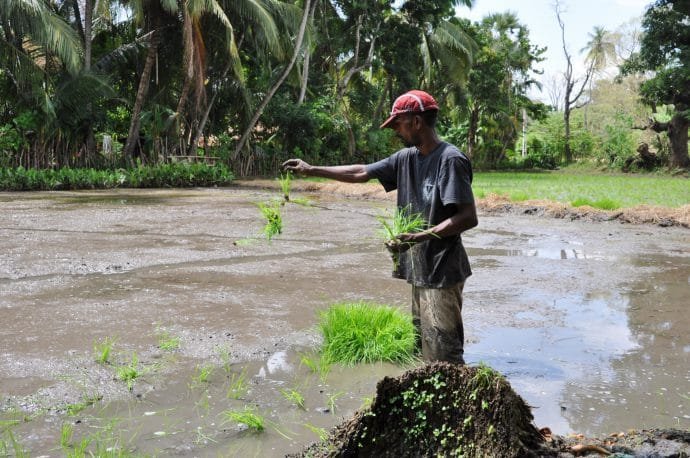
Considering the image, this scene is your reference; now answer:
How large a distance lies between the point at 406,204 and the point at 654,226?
10169 mm

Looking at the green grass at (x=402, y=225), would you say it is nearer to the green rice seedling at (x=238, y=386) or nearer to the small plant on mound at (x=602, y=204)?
the green rice seedling at (x=238, y=386)

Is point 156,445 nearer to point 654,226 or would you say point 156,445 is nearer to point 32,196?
point 654,226

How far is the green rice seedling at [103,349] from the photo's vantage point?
14.0ft

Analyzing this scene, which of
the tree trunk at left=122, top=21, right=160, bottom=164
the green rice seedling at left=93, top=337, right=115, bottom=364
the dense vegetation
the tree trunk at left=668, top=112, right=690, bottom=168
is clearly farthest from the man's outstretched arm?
the tree trunk at left=668, top=112, right=690, bottom=168

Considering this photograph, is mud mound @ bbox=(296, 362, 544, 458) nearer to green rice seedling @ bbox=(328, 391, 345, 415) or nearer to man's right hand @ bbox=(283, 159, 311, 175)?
green rice seedling @ bbox=(328, 391, 345, 415)

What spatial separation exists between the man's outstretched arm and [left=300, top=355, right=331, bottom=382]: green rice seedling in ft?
3.83

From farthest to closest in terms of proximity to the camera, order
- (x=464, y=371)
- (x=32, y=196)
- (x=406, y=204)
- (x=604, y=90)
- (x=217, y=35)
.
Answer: (x=604, y=90)
(x=217, y=35)
(x=32, y=196)
(x=406, y=204)
(x=464, y=371)

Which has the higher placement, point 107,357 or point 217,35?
point 217,35

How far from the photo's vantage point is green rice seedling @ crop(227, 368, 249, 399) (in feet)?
12.3

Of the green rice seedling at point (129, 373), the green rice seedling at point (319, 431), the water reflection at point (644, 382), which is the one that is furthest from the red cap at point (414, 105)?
the green rice seedling at point (129, 373)

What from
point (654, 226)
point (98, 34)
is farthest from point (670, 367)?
point (98, 34)

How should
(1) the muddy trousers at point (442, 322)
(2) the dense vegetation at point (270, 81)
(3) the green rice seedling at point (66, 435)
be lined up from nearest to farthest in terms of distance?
(3) the green rice seedling at point (66, 435), (1) the muddy trousers at point (442, 322), (2) the dense vegetation at point (270, 81)

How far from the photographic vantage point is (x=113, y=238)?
9977 millimetres

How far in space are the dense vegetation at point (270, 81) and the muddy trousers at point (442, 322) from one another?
18339mm
